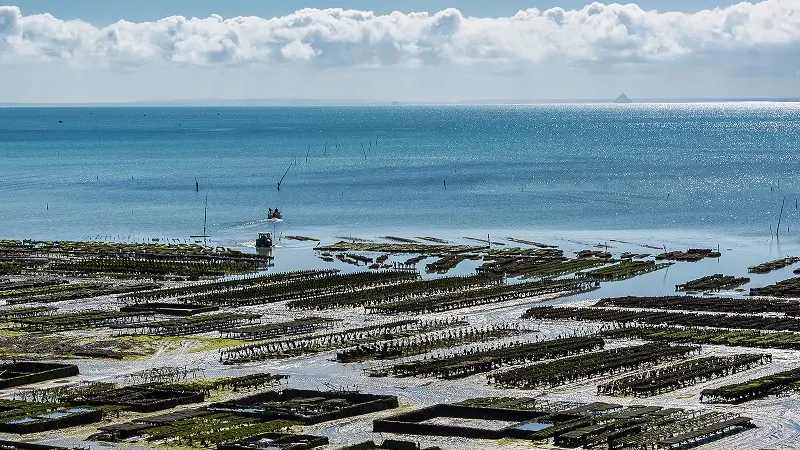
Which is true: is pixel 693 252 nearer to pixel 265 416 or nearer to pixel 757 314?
pixel 757 314

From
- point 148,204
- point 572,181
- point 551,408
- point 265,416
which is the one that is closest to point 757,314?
point 551,408

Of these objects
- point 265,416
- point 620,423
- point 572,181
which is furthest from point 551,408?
point 572,181

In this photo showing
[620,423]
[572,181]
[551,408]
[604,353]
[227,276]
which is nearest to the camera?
[620,423]

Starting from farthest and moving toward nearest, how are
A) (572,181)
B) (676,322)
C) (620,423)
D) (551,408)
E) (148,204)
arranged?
(572,181)
(148,204)
(676,322)
(551,408)
(620,423)

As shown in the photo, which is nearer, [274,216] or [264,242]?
[264,242]

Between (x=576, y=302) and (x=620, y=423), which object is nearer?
(x=620, y=423)

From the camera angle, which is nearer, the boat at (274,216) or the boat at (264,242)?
the boat at (264,242)

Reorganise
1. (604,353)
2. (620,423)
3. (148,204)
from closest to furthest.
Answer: (620,423) < (604,353) < (148,204)

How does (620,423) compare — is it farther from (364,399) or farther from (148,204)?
(148,204)

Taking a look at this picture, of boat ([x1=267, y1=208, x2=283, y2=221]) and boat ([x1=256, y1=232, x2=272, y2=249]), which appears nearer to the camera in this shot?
boat ([x1=256, y1=232, x2=272, y2=249])
